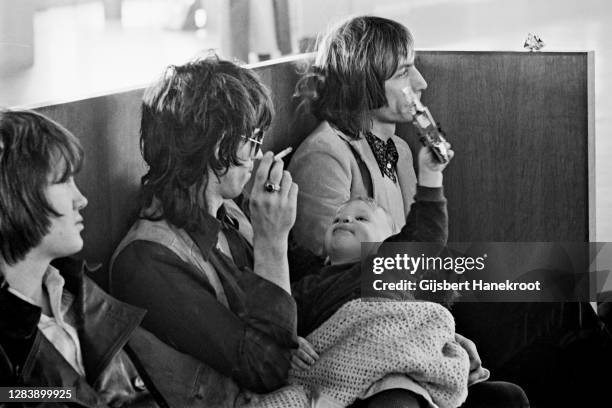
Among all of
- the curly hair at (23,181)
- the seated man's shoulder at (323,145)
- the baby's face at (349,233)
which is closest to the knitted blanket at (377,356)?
the baby's face at (349,233)

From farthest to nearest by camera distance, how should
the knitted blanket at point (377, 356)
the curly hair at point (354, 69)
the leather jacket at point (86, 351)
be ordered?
the curly hair at point (354, 69) < the knitted blanket at point (377, 356) < the leather jacket at point (86, 351)

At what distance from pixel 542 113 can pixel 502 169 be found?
0.56 ft

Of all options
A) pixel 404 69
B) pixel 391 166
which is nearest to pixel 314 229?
pixel 391 166

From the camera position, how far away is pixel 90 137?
7.70 ft

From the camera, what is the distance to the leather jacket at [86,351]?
2240 mm

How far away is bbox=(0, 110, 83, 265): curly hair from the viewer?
2.25 m

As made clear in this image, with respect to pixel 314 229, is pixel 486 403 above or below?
below

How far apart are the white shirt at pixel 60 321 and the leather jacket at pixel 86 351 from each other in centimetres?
1

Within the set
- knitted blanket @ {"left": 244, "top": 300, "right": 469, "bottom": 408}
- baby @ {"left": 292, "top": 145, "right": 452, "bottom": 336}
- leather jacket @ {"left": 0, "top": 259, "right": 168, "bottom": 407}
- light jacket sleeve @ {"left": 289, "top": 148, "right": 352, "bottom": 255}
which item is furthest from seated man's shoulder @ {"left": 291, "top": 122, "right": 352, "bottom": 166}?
leather jacket @ {"left": 0, "top": 259, "right": 168, "bottom": 407}

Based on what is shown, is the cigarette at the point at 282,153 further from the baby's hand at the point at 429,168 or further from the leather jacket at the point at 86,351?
the leather jacket at the point at 86,351

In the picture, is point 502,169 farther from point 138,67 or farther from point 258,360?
point 138,67

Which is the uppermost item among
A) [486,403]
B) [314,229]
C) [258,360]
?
[314,229]

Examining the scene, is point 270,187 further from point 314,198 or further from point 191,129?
point 191,129

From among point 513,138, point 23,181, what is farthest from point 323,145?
point 23,181
